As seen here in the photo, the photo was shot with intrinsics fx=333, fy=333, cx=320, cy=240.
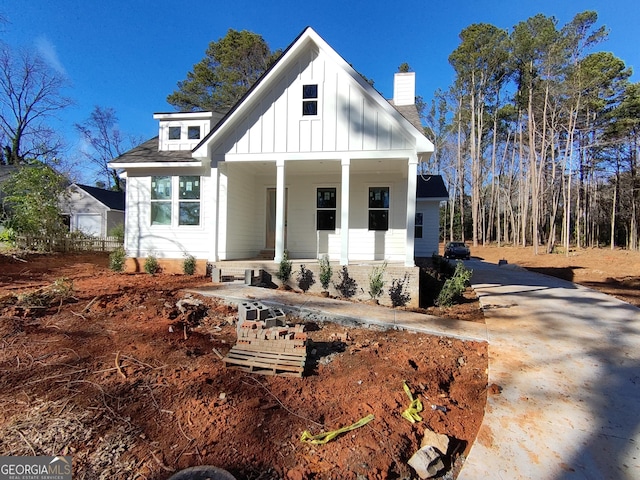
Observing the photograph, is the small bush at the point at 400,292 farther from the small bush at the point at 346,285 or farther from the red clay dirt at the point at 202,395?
the red clay dirt at the point at 202,395

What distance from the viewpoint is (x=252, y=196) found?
11.2 metres

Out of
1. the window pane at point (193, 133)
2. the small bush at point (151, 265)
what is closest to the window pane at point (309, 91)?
the window pane at point (193, 133)

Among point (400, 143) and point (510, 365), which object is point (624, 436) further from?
point (400, 143)

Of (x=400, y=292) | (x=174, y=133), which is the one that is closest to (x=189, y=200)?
(x=174, y=133)

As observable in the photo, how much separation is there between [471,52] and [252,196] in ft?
93.3

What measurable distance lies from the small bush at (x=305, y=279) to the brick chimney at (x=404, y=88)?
6.94m

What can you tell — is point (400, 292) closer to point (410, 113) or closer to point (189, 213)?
point (410, 113)

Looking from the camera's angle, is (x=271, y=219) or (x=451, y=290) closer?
(x=451, y=290)

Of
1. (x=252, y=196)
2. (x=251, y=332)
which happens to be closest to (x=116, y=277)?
(x=252, y=196)

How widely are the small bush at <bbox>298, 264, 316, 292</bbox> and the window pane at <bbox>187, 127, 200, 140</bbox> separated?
19.6 feet

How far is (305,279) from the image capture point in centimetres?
853

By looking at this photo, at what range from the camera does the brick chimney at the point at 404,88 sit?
11.4 m

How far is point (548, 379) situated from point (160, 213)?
10.0 metres

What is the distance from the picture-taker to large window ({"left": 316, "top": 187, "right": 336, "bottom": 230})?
10898 millimetres
